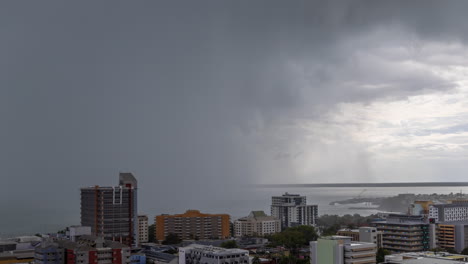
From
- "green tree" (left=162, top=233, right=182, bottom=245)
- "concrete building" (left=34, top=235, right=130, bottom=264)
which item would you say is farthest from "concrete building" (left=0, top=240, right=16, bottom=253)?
"green tree" (left=162, top=233, right=182, bottom=245)

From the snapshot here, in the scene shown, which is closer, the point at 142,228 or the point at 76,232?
the point at 76,232

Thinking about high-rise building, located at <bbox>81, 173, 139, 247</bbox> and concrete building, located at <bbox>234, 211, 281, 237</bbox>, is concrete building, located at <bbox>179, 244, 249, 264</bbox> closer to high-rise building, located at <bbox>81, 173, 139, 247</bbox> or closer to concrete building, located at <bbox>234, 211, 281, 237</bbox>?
high-rise building, located at <bbox>81, 173, 139, 247</bbox>

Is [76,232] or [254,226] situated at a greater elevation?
[76,232]

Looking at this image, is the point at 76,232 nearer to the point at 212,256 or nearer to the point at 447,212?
the point at 212,256

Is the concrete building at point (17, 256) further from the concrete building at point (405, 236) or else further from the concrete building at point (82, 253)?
the concrete building at point (405, 236)

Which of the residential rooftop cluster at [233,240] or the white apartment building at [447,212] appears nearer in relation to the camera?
the residential rooftop cluster at [233,240]

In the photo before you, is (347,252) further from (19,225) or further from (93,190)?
(19,225)

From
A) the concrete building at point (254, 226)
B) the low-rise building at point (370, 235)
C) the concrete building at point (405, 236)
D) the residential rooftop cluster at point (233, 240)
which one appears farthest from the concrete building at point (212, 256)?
the concrete building at point (254, 226)

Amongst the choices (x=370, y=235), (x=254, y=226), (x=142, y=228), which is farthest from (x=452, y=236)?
(x=142, y=228)
